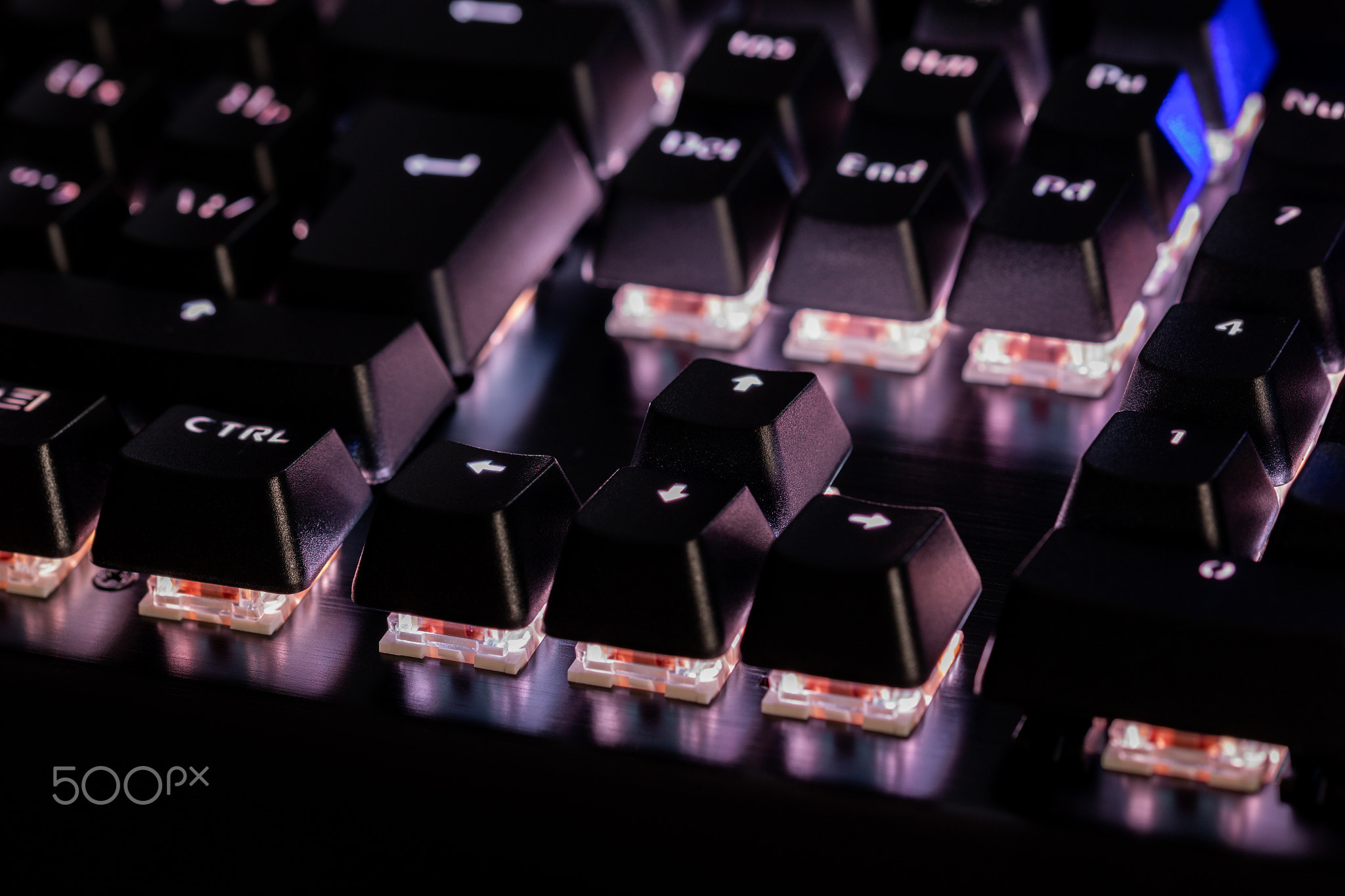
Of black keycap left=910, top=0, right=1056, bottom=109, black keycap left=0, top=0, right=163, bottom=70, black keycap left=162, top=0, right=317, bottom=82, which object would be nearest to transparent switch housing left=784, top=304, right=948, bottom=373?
black keycap left=910, top=0, right=1056, bottom=109

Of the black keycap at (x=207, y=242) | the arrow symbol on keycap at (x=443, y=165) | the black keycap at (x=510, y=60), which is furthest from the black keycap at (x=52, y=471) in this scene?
the black keycap at (x=510, y=60)

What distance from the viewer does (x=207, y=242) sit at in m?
0.95

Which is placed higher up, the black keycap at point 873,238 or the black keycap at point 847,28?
the black keycap at point 847,28

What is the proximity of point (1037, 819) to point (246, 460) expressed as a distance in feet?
1.23

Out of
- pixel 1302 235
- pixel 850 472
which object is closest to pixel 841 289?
pixel 850 472

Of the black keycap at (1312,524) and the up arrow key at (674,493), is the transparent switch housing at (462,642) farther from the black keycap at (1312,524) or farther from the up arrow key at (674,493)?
the black keycap at (1312,524)

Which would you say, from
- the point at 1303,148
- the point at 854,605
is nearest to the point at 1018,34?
the point at 1303,148

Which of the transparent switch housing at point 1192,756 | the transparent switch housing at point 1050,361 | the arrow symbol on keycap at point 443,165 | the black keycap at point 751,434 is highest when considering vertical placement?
the arrow symbol on keycap at point 443,165

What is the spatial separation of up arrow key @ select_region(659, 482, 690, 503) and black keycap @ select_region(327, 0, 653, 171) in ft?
1.28

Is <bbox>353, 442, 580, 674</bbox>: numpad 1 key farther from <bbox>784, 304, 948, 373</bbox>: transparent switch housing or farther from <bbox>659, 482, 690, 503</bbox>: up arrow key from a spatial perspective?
<bbox>784, 304, 948, 373</bbox>: transparent switch housing

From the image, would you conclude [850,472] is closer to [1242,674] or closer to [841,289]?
[841,289]

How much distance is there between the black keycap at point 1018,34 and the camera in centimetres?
109

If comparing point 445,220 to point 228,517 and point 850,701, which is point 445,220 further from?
point 850,701

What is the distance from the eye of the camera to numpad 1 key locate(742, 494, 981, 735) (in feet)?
2.20
